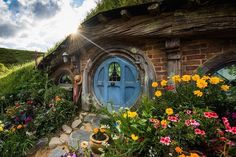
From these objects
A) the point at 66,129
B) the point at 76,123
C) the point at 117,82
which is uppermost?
the point at 117,82

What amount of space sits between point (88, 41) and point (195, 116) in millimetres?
3554

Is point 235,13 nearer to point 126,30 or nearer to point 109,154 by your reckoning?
point 126,30

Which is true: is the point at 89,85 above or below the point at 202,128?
above

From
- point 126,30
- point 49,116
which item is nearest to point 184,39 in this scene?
point 126,30

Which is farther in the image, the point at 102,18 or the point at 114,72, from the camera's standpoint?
the point at 114,72

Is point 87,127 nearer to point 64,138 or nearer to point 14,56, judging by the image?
point 64,138

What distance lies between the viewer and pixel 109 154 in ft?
8.08

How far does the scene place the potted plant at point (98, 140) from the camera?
Answer: 2.88 meters

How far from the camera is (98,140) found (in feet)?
9.89

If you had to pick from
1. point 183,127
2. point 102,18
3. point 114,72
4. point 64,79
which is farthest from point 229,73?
point 64,79

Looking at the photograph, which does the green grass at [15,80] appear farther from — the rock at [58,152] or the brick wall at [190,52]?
the brick wall at [190,52]

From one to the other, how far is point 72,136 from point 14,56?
16.1 meters

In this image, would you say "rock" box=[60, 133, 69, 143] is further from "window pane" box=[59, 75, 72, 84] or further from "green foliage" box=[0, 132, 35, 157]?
"window pane" box=[59, 75, 72, 84]

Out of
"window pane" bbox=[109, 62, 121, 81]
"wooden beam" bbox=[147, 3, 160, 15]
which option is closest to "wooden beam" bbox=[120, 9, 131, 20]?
"wooden beam" bbox=[147, 3, 160, 15]
